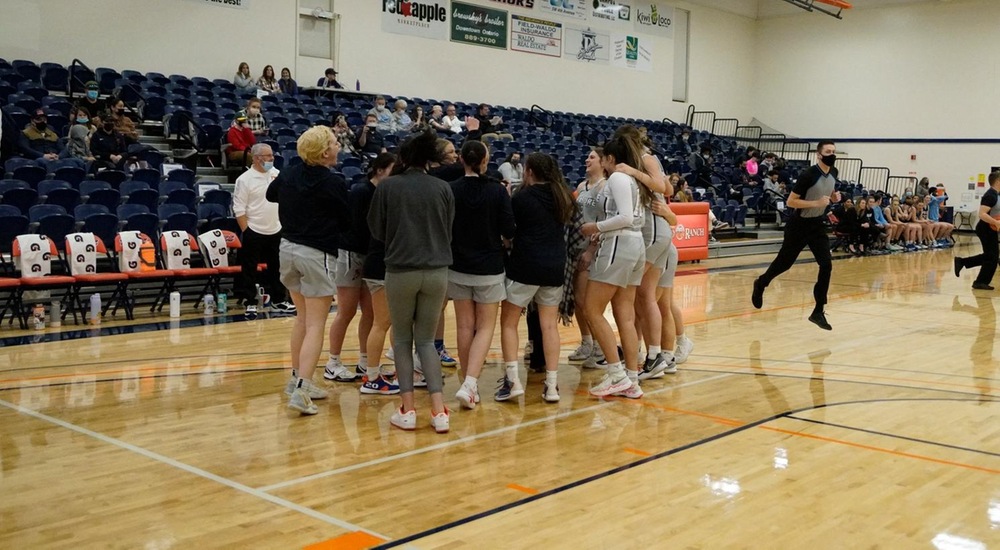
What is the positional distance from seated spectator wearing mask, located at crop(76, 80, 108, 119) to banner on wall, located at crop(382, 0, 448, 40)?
28.0 feet

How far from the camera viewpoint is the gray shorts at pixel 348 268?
20.4 ft

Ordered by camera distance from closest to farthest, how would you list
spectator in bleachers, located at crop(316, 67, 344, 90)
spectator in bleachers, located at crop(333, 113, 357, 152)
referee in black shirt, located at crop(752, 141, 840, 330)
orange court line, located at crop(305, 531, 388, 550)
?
1. orange court line, located at crop(305, 531, 388, 550)
2. referee in black shirt, located at crop(752, 141, 840, 330)
3. spectator in bleachers, located at crop(333, 113, 357, 152)
4. spectator in bleachers, located at crop(316, 67, 344, 90)

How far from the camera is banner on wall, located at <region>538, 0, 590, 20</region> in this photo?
24.9 meters

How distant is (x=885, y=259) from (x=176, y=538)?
18292 millimetres

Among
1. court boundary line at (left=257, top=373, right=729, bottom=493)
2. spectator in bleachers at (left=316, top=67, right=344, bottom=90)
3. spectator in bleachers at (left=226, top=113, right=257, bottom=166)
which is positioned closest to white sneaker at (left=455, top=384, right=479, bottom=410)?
court boundary line at (left=257, top=373, right=729, bottom=493)

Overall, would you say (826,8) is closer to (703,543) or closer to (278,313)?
(278,313)

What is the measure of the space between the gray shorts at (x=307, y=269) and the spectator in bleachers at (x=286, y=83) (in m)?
13.4

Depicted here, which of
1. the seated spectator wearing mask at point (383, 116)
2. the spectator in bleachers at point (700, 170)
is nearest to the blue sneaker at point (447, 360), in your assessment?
the seated spectator wearing mask at point (383, 116)

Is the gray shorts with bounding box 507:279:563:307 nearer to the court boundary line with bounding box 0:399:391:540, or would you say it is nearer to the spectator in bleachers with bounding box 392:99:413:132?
the court boundary line with bounding box 0:399:391:540

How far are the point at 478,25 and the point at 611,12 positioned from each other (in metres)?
5.09

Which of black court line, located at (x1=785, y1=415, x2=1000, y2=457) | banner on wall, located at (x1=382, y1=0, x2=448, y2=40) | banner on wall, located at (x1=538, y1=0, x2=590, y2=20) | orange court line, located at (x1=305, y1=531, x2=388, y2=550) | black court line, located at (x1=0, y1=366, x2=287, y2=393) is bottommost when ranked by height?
black court line, located at (x1=0, y1=366, x2=287, y2=393)

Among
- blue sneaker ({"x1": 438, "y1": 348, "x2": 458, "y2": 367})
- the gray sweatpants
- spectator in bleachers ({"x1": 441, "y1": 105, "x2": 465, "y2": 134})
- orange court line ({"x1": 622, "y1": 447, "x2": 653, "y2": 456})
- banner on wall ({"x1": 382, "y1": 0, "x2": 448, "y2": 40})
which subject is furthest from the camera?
banner on wall ({"x1": 382, "y1": 0, "x2": 448, "y2": 40})

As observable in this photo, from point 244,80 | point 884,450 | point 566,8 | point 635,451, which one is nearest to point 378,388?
point 635,451

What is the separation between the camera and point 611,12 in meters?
26.6
